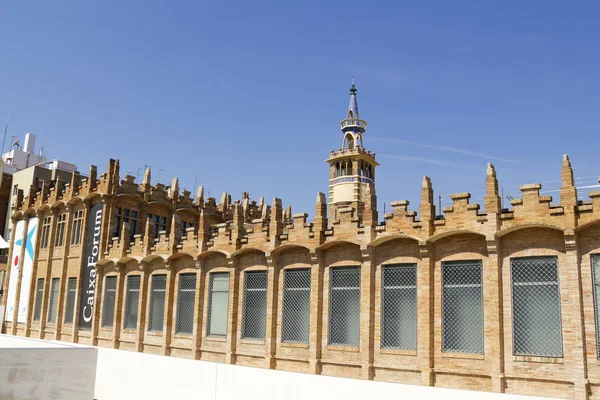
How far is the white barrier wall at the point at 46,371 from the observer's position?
19.5m

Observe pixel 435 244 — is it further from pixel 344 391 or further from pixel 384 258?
pixel 344 391

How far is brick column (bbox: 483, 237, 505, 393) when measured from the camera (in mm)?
17688

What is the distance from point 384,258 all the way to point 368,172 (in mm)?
42553

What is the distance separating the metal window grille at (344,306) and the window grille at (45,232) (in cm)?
2410

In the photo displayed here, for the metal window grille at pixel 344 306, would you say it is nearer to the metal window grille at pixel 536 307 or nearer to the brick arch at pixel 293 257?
the brick arch at pixel 293 257

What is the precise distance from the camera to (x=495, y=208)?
18.4 meters

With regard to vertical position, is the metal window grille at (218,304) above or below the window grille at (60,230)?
below

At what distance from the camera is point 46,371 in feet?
65.9

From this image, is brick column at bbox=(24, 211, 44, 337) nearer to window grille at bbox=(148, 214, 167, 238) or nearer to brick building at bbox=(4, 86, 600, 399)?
brick building at bbox=(4, 86, 600, 399)

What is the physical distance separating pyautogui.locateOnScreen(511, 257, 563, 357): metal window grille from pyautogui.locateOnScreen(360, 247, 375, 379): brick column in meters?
5.07

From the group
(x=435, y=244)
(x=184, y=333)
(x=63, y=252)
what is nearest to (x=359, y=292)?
(x=435, y=244)

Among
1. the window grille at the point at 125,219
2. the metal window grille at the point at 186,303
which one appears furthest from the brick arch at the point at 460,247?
the window grille at the point at 125,219

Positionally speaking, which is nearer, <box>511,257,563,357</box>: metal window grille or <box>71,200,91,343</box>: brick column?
<box>511,257,563,357</box>: metal window grille

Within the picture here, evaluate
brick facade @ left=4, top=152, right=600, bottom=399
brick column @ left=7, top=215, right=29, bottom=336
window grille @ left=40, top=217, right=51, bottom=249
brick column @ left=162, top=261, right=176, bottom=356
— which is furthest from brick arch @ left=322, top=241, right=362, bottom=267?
brick column @ left=7, top=215, right=29, bottom=336
